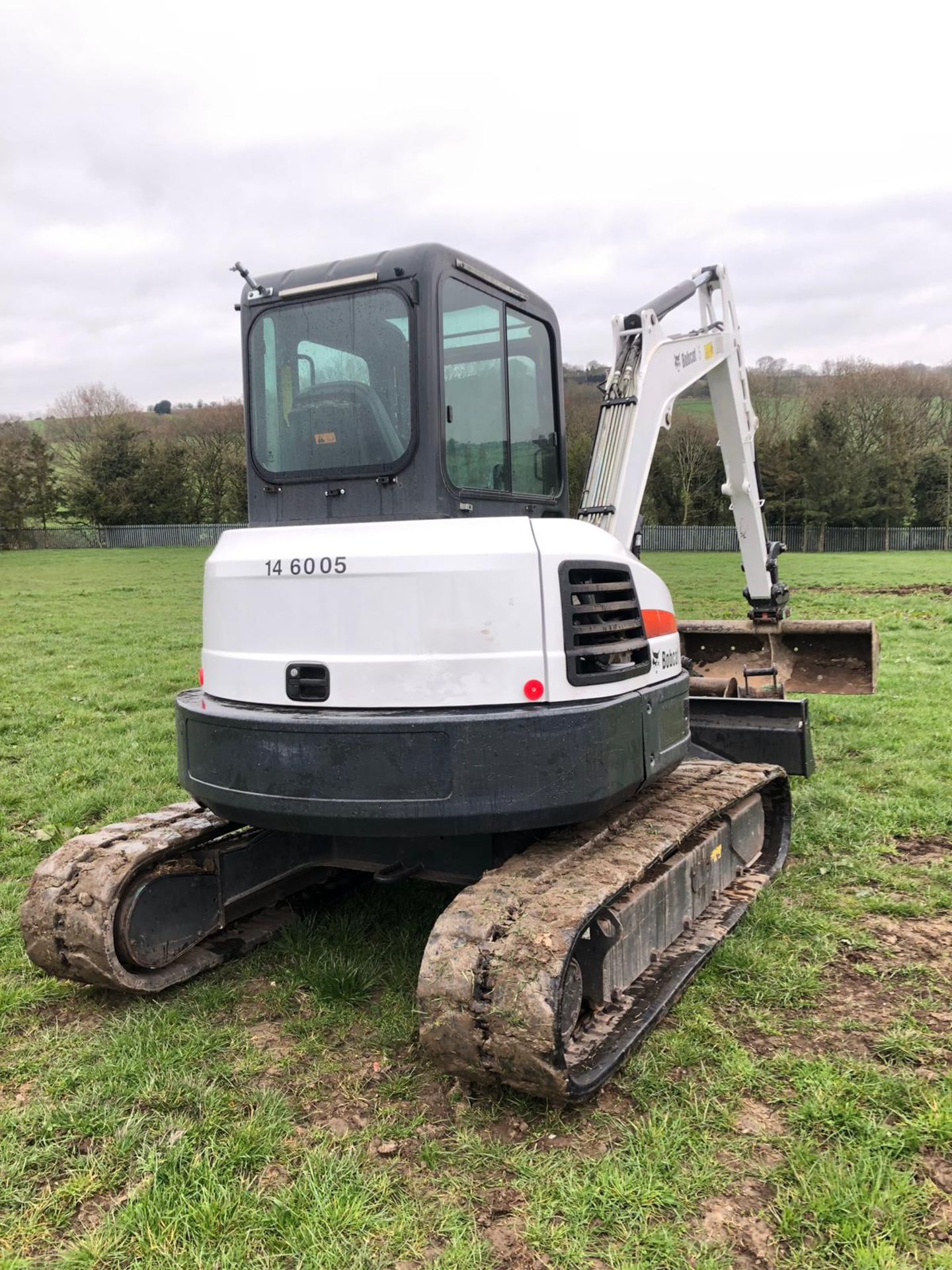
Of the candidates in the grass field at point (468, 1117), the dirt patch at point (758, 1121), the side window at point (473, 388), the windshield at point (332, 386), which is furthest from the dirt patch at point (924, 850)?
the windshield at point (332, 386)

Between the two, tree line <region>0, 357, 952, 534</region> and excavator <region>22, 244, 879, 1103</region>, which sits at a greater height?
tree line <region>0, 357, 952, 534</region>

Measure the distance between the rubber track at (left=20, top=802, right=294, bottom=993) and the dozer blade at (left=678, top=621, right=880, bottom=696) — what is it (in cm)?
458

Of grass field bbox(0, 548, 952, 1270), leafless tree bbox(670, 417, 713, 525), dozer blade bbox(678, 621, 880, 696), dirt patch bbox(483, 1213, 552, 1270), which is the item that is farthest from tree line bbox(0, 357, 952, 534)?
dirt patch bbox(483, 1213, 552, 1270)

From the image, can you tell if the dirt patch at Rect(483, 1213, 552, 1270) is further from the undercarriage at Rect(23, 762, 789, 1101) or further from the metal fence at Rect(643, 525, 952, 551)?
the metal fence at Rect(643, 525, 952, 551)

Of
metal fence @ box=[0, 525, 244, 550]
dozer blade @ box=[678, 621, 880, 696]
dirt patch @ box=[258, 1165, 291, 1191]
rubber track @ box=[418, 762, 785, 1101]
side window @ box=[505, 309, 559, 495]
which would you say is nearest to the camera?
dirt patch @ box=[258, 1165, 291, 1191]

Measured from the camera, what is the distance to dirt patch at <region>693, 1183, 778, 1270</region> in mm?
2754

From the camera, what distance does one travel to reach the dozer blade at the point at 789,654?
7.79m

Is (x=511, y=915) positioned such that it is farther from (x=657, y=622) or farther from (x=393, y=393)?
(x=393, y=393)

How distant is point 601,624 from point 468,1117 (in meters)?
1.87

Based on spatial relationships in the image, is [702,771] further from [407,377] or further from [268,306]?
[268,306]

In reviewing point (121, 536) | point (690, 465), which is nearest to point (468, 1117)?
point (690, 465)

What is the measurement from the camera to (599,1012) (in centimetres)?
383

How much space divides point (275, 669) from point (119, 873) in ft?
3.71

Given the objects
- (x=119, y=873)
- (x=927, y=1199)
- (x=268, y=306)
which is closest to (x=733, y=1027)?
(x=927, y=1199)
